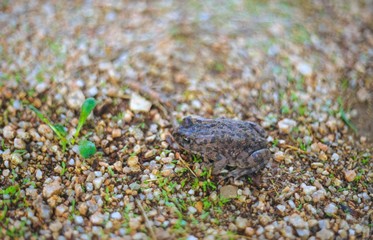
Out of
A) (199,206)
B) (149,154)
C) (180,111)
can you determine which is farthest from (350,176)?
(149,154)

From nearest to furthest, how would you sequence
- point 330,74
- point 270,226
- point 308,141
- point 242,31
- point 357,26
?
1. point 270,226
2. point 308,141
3. point 330,74
4. point 242,31
5. point 357,26

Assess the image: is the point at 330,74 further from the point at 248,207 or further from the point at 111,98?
the point at 111,98

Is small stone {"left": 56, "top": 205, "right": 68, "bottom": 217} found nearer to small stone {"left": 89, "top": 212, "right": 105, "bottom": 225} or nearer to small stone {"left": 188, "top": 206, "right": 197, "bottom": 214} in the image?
small stone {"left": 89, "top": 212, "right": 105, "bottom": 225}

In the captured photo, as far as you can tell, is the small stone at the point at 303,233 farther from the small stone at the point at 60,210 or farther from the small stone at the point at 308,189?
the small stone at the point at 60,210

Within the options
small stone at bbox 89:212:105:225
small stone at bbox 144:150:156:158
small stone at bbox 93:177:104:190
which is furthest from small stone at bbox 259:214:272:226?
small stone at bbox 93:177:104:190

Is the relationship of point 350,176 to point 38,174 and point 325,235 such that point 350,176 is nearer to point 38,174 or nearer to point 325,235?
point 325,235

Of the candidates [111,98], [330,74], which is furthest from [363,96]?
[111,98]

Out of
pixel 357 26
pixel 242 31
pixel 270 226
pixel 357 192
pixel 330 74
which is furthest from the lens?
pixel 357 26
